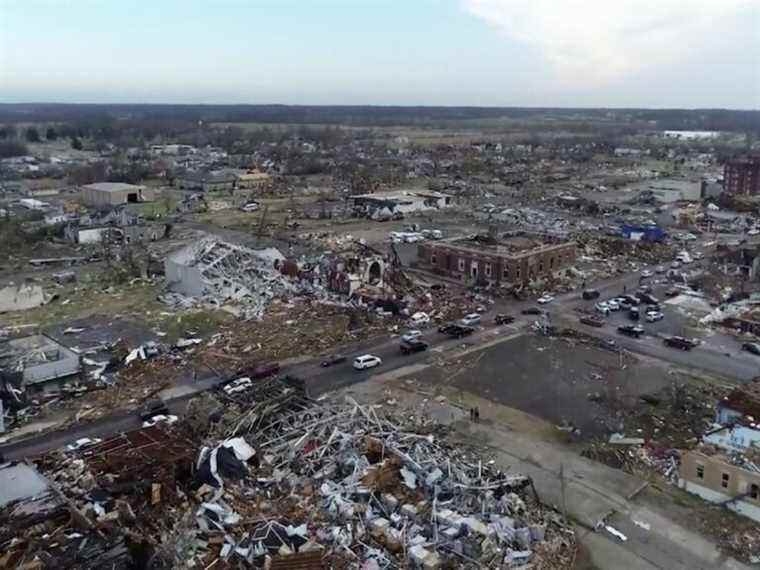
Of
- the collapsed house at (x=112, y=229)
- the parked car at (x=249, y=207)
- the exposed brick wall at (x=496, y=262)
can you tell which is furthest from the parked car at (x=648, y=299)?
the parked car at (x=249, y=207)

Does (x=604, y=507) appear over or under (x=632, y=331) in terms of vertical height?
under

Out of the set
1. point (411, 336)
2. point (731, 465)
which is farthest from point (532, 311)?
point (731, 465)

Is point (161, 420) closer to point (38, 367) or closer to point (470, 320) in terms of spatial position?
point (38, 367)

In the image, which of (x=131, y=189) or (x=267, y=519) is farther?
(x=131, y=189)

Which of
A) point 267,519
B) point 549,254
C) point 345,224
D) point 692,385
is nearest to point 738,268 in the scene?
point 549,254

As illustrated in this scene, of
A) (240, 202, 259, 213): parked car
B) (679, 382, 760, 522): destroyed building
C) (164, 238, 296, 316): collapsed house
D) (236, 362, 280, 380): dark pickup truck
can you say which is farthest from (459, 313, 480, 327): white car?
(240, 202, 259, 213): parked car

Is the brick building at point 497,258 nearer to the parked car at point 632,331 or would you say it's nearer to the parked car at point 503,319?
the parked car at point 503,319

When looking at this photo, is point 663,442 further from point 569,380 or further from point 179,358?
point 179,358

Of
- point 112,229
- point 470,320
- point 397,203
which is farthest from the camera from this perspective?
point 397,203
